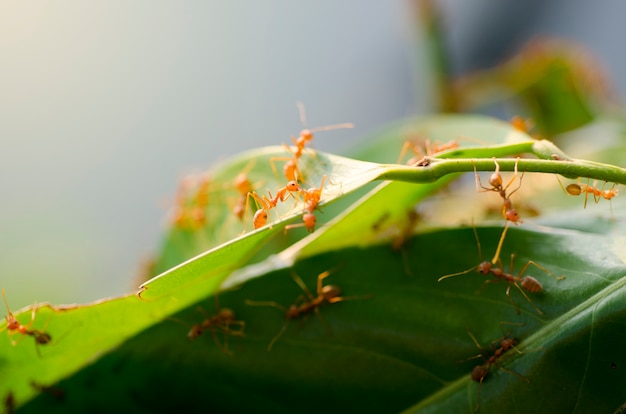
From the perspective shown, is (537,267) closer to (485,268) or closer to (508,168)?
(485,268)

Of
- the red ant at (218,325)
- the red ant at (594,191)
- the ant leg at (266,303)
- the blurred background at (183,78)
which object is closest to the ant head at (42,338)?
the red ant at (218,325)

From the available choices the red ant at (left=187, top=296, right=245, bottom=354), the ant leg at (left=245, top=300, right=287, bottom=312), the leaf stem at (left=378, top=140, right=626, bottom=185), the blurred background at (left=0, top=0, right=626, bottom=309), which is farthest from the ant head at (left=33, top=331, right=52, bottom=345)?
the blurred background at (left=0, top=0, right=626, bottom=309)

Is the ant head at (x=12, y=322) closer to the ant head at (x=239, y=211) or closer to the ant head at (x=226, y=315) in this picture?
the ant head at (x=226, y=315)

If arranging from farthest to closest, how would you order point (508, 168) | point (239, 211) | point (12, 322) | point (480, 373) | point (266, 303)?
point (239, 211) < point (266, 303) < point (12, 322) < point (480, 373) < point (508, 168)

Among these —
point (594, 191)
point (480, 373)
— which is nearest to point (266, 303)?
point (480, 373)

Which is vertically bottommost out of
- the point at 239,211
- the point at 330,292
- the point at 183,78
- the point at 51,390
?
the point at 51,390

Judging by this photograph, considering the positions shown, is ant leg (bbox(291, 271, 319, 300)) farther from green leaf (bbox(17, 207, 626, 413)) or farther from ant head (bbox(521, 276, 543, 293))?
ant head (bbox(521, 276, 543, 293))
